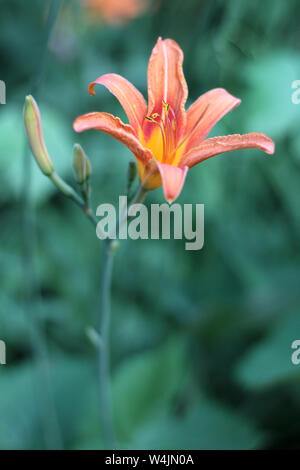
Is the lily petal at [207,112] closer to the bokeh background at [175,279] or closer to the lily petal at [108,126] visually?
the lily petal at [108,126]

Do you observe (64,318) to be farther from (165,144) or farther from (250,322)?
(165,144)

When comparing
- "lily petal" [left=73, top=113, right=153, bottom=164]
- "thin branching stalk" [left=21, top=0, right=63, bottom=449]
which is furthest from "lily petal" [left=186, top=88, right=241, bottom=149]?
"thin branching stalk" [left=21, top=0, right=63, bottom=449]

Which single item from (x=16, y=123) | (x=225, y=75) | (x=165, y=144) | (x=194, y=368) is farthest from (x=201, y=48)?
(x=194, y=368)

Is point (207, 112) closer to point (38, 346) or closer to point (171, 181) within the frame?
point (171, 181)

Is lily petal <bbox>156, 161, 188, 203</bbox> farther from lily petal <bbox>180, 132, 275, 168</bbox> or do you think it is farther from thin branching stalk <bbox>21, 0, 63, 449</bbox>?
thin branching stalk <bbox>21, 0, 63, 449</bbox>

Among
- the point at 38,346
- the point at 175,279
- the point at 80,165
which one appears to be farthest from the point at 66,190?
the point at 175,279

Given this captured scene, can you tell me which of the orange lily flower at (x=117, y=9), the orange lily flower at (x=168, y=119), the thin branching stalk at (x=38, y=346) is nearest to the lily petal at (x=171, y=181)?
the orange lily flower at (x=168, y=119)
